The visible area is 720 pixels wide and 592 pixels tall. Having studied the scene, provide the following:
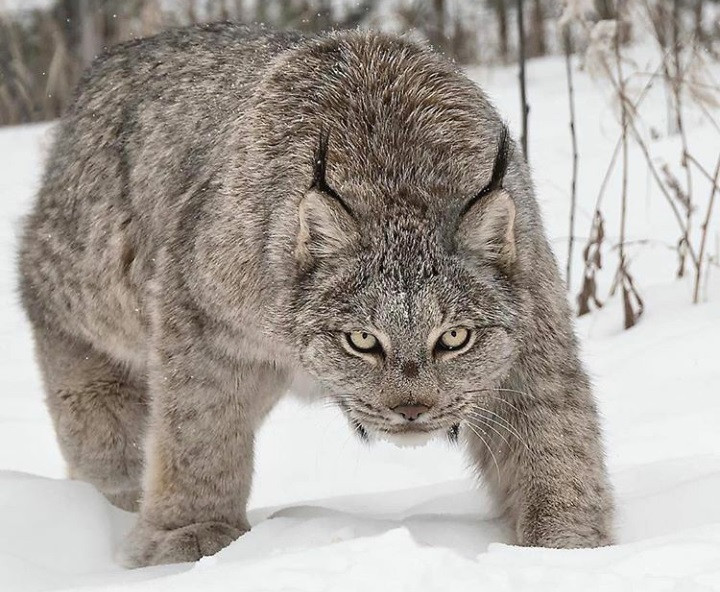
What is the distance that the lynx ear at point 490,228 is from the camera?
3.69 meters

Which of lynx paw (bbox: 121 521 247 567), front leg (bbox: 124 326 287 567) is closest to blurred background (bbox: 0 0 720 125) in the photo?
front leg (bbox: 124 326 287 567)

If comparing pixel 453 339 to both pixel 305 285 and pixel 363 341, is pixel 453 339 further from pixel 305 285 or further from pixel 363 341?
pixel 305 285

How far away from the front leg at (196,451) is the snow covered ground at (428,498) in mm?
172

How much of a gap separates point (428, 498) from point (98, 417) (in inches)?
50.5

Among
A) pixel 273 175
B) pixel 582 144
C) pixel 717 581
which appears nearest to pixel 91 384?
pixel 273 175

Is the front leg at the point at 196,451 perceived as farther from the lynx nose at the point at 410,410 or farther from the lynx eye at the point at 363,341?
the lynx nose at the point at 410,410

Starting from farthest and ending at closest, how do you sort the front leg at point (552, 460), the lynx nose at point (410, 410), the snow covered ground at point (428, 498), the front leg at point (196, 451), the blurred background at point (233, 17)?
the blurred background at point (233, 17) → the front leg at point (196, 451) → the front leg at point (552, 460) → the lynx nose at point (410, 410) → the snow covered ground at point (428, 498)

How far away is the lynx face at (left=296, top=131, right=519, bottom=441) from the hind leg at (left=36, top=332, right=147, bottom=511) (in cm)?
152

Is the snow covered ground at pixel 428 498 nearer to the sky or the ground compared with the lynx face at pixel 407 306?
nearer to the ground

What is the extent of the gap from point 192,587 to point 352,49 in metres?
2.02

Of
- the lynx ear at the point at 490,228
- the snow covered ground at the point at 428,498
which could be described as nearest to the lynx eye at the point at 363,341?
the lynx ear at the point at 490,228

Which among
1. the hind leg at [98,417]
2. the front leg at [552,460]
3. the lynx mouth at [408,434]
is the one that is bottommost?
the hind leg at [98,417]

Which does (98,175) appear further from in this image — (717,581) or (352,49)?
(717,581)

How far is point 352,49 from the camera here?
14.3ft
